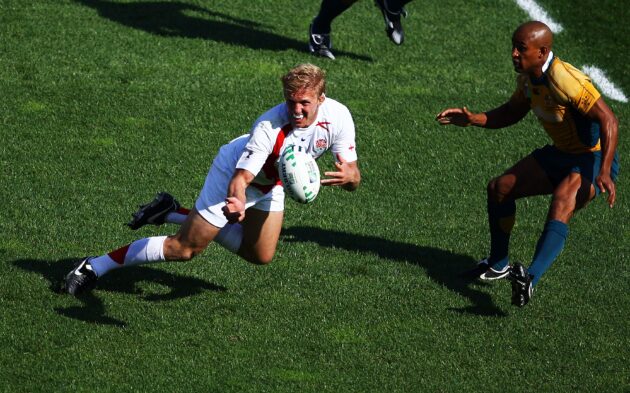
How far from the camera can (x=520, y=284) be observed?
7984 millimetres

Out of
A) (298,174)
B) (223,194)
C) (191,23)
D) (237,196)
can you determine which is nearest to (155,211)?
(223,194)

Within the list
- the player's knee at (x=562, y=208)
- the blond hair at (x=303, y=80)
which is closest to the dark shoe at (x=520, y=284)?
the player's knee at (x=562, y=208)

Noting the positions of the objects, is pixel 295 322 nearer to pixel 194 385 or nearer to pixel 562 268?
pixel 194 385

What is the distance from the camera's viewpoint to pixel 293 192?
745 centimetres

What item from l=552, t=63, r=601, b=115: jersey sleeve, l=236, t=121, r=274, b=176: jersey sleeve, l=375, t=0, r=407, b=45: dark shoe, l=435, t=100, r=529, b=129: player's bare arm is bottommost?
l=375, t=0, r=407, b=45: dark shoe

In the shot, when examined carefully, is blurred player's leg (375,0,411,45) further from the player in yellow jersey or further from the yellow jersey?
the yellow jersey

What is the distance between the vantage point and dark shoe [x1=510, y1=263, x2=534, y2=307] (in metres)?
7.98

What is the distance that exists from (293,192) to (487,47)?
270 inches

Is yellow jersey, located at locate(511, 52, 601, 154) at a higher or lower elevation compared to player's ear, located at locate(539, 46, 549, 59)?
lower

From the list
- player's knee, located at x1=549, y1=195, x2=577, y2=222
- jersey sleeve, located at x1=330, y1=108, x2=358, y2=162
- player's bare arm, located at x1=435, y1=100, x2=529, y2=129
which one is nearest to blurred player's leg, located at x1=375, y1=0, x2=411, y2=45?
player's bare arm, located at x1=435, y1=100, x2=529, y2=129

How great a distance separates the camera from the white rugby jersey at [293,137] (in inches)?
303

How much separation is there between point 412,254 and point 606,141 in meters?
2.01

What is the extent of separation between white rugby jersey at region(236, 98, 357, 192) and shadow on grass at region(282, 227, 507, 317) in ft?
5.44

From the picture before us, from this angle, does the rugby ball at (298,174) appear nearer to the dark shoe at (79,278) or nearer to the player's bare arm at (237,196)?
the player's bare arm at (237,196)
